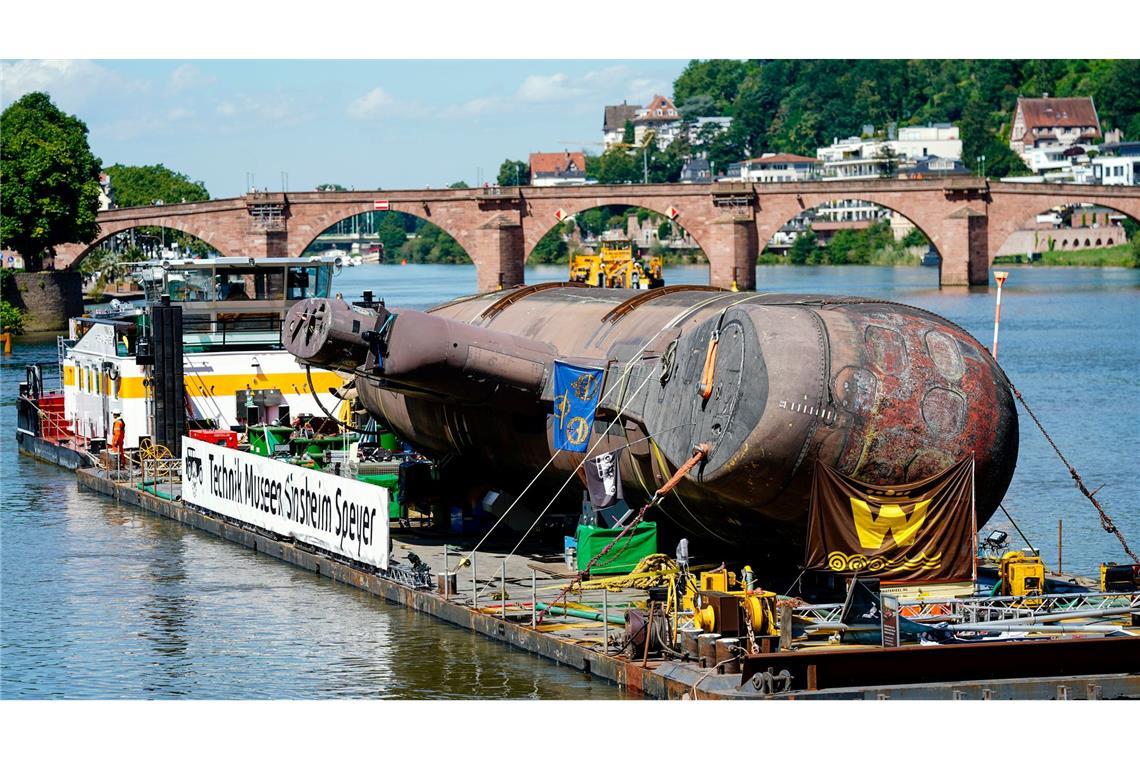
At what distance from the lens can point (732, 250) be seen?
136 m

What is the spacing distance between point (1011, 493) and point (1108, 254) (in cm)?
15298

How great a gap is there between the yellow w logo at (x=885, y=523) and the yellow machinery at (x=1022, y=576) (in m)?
1.61

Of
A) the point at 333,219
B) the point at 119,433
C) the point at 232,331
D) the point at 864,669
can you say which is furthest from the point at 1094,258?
the point at 864,669

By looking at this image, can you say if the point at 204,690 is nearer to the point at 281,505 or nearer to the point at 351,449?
the point at 281,505

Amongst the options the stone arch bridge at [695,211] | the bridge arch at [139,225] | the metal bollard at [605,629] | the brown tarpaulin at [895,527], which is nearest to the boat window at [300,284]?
the metal bollard at [605,629]

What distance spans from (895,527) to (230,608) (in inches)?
528

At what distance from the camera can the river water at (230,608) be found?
28.4 metres

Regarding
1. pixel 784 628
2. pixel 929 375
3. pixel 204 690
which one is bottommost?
pixel 204 690

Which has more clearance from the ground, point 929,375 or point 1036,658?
point 929,375

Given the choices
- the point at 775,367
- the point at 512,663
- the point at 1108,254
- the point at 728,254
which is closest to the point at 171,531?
the point at 512,663

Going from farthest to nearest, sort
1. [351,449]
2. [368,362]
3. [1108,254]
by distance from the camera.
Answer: [1108,254] → [351,449] → [368,362]

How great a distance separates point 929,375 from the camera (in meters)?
26.5

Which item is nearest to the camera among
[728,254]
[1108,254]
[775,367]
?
[775,367]

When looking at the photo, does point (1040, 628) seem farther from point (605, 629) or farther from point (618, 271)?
point (618, 271)
